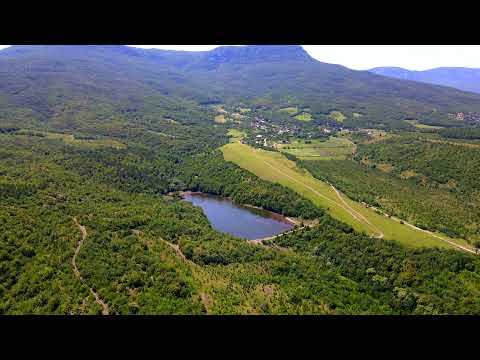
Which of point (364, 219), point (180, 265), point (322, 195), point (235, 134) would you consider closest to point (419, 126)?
point (235, 134)

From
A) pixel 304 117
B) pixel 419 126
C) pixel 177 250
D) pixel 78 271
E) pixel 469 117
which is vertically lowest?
pixel 177 250

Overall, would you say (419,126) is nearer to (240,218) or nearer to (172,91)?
(240,218)

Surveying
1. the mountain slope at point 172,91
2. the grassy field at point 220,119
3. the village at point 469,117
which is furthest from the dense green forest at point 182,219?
the village at point 469,117

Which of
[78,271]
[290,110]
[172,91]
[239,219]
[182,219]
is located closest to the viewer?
[78,271]

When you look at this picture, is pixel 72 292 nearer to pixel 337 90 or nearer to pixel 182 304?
pixel 182 304

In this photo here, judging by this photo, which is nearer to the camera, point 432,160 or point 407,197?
point 407,197

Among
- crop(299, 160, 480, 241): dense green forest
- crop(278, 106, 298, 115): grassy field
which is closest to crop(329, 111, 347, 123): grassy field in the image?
crop(278, 106, 298, 115): grassy field

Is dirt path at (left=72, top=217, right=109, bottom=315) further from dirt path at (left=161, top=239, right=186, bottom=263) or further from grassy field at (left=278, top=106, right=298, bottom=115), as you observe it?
grassy field at (left=278, top=106, right=298, bottom=115)
